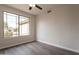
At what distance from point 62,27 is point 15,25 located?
285 centimetres

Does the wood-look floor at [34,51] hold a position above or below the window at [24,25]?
below

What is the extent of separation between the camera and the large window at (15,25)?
410 centimetres

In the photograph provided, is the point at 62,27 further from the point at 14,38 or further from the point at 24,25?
the point at 14,38

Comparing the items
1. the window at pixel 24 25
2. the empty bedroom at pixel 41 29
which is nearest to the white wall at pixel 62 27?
the empty bedroom at pixel 41 29

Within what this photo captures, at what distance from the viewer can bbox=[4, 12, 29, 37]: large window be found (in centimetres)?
410

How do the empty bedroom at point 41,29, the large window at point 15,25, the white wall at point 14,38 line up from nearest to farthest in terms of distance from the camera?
the empty bedroom at point 41,29 < the white wall at point 14,38 < the large window at point 15,25

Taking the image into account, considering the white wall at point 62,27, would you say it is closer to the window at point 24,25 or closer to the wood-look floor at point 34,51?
the wood-look floor at point 34,51

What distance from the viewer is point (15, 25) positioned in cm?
462

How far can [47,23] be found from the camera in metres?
5.04

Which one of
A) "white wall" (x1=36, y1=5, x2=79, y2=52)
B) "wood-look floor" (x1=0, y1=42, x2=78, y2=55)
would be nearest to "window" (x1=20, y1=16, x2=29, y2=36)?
Answer: "white wall" (x1=36, y1=5, x2=79, y2=52)

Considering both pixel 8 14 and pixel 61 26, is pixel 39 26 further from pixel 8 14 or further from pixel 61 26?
pixel 8 14

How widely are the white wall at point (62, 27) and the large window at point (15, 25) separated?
50.1 inches

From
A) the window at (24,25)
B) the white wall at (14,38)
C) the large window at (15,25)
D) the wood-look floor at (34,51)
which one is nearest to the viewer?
the wood-look floor at (34,51)
